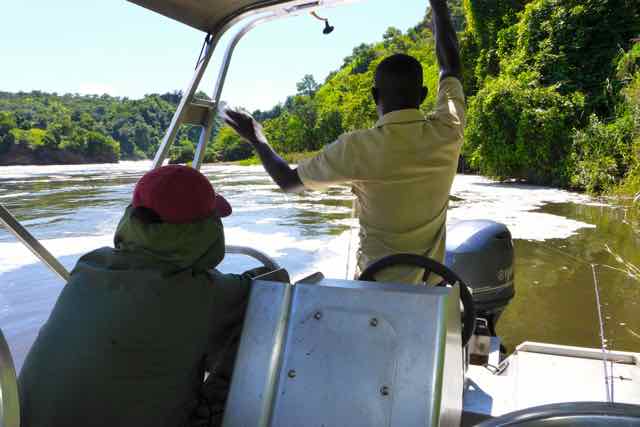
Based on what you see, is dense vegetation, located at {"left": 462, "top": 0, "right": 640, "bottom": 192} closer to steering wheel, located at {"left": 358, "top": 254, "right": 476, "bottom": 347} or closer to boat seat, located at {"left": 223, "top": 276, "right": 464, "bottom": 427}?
steering wheel, located at {"left": 358, "top": 254, "right": 476, "bottom": 347}

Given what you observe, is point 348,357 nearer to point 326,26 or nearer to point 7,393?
point 7,393

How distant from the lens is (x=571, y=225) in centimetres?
988

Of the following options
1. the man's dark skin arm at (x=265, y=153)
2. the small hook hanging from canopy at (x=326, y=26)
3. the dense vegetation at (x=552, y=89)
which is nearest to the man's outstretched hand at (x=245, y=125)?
the man's dark skin arm at (x=265, y=153)

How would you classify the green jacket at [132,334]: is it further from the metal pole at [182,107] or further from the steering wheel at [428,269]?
the metal pole at [182,107]

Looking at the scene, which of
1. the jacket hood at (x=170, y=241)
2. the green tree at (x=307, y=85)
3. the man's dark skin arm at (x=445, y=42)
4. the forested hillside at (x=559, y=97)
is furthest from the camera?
the green tree at (x=307, y=85)

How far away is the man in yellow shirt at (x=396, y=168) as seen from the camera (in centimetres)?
167

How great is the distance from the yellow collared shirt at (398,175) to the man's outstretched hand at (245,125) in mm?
281

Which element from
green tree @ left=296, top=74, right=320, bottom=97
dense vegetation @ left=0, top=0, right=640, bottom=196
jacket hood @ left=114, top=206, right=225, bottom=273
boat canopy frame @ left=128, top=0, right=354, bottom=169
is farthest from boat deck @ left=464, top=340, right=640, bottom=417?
green tree @ left=296, top=74, right=320, bottom=97

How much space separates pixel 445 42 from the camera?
2074 millimetres

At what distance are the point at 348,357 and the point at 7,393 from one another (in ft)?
2.29

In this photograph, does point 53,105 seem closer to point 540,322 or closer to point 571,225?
point 540,322

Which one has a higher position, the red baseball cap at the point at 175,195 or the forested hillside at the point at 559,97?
the forested hillside at the point at 559,97

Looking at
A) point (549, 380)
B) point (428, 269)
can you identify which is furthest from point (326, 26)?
point (549, 380)

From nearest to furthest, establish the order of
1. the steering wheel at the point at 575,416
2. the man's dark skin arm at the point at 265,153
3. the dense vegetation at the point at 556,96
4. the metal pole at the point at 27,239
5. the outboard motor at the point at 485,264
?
the steering wheel at the point at 575,416 < the metal pole at the point at 27,239 < the man's dark skin arm at the point at 265,153 < the outboard motor at the point at 485,264 < the dense vegetation at the point at 556,96
